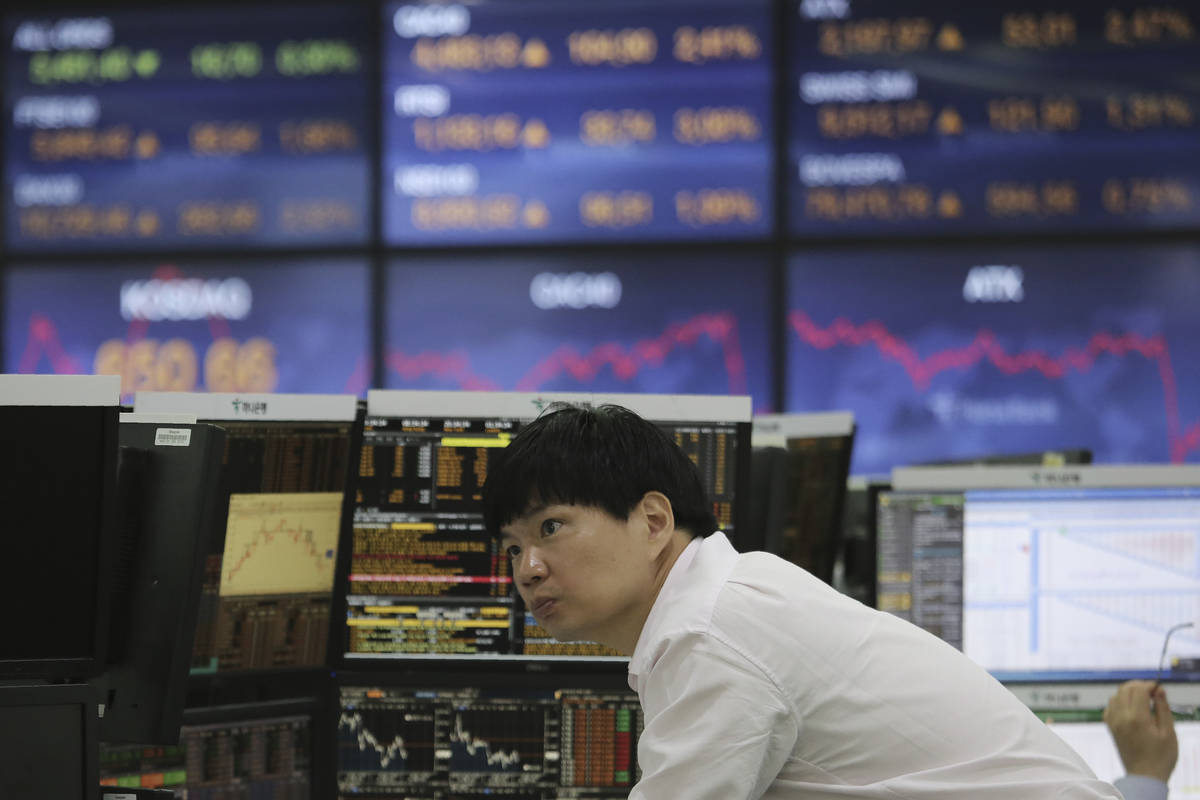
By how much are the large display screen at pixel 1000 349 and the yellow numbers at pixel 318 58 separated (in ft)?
5.00

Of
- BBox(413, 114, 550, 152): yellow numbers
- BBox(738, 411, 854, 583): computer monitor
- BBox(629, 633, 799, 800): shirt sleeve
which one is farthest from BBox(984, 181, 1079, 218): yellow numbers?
BBox(629, 633, 799, 800): shirt sleeve

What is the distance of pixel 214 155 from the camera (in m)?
4.16

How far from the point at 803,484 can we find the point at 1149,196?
85.0 inches

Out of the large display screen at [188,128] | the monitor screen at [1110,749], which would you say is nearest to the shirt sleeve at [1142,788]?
the monitor screen at [1110,749]

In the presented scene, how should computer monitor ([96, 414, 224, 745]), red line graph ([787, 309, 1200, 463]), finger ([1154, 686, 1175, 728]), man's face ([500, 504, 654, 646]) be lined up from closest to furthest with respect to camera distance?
man's face ([500, 504, 654, 646]), computer monitor ([96, 414, 224, 745]), finger ([1154, 686, 1175, 728]), red line graph ([787, 309, 1200, 463])

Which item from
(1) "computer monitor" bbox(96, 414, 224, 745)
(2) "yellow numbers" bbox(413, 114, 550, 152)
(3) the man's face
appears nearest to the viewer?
(3) the man's face

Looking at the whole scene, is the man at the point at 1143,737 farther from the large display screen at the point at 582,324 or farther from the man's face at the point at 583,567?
the large display screen at the point at 582,324

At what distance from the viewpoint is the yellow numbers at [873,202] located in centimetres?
395

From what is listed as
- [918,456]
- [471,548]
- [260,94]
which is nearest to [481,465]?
[471,548]

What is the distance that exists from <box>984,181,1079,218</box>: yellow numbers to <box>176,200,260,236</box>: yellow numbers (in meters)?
2.29

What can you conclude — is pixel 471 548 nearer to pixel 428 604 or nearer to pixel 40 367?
pixel 428 604

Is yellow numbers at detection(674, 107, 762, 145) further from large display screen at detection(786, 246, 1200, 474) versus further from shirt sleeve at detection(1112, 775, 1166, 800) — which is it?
shirt sleeve at detection(1112, 775, 1166, 800)

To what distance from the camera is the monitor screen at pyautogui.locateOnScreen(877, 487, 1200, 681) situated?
217 centimetres

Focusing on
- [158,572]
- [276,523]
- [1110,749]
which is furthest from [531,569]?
[1110,749]
